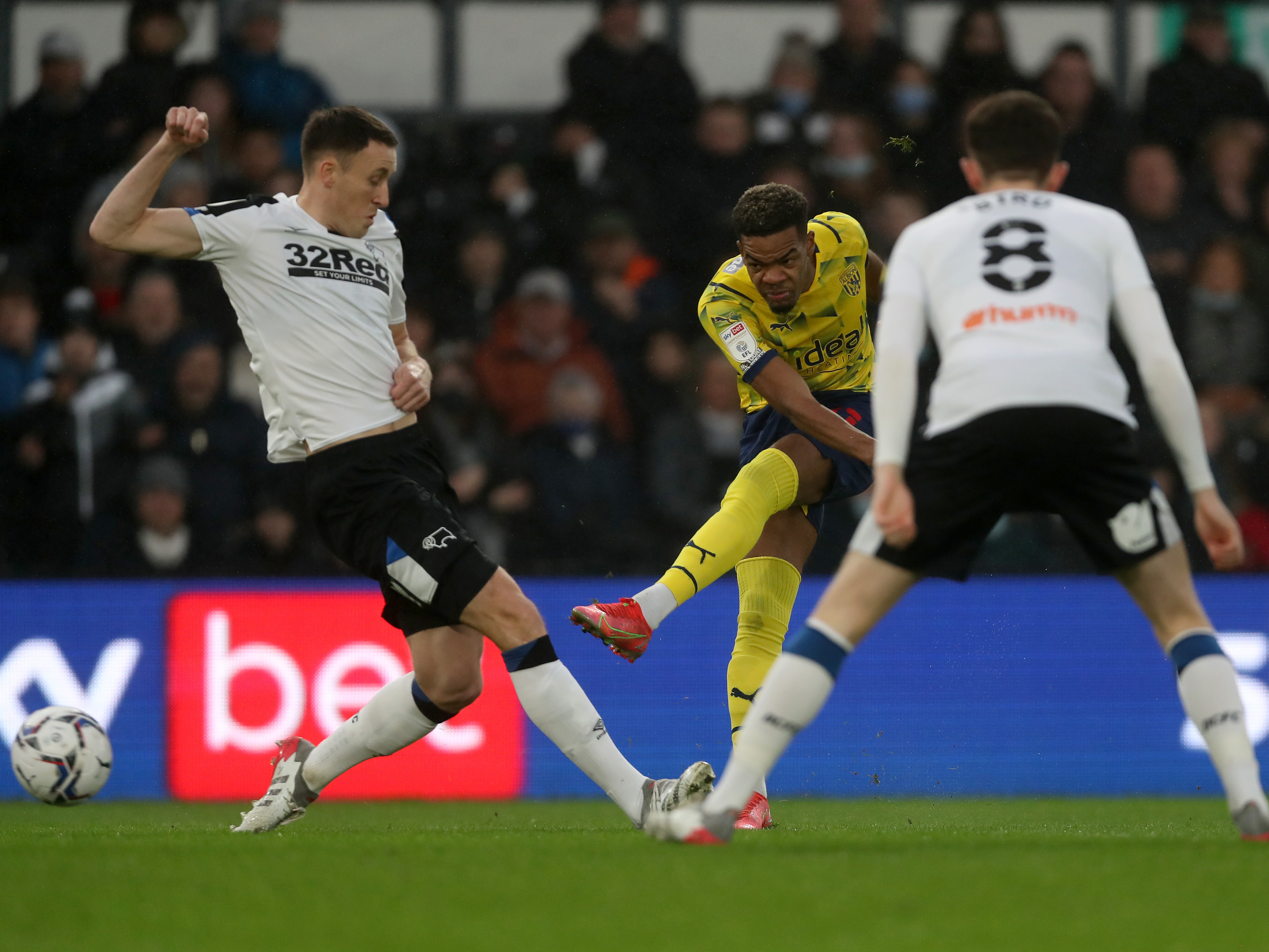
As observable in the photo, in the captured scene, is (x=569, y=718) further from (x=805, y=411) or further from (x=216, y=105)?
(x=216, y=105)

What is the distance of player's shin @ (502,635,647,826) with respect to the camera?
495 centimetres

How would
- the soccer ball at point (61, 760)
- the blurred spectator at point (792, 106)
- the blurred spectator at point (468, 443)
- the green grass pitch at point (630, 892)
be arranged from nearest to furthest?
1. the green grass pitch at point (630, 892)
2. the soccer ball at point (61, 760)
3. the blurred spectator at point (468, 443)
4. the blurred spectator at point (792, 106)

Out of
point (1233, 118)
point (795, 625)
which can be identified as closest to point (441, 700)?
point (795, 625)

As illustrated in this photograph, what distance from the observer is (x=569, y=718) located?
498cm

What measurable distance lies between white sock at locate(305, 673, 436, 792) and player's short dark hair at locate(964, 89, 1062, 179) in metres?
2.52

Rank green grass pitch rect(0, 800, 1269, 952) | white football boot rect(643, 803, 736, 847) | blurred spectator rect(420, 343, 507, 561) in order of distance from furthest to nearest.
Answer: blurred spectator rect(420, 343, 507, 561)
white football boot rect(643, 803, 736, 847)
green grass pitch rect(0, 800, 1269, 952)

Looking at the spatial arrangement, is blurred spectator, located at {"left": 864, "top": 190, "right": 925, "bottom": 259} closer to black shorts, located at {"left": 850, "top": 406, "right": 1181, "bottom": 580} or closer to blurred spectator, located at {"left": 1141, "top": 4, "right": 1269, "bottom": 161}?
blurred spectator, located at {"left": 1141, "top": 4, "right": 1269, "bottom": 161}

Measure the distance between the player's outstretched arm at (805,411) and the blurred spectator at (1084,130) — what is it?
5.38 meters

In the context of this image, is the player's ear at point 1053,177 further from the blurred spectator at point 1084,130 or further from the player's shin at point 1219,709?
the blurred spectator at point 1084,130

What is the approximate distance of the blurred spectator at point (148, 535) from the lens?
876 cm

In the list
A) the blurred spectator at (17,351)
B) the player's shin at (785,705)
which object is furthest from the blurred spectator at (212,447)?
the player's shin at (785,705)

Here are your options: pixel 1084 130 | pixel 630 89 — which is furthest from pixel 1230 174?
pixel 630 89

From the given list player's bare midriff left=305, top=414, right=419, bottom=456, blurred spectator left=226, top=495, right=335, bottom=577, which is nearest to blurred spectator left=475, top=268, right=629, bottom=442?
blurred spectator left=226, top=495, right=335, bottom=577

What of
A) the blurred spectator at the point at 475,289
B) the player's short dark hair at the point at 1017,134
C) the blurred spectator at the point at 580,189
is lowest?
the blurred spectator at the point at 475,289
